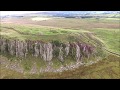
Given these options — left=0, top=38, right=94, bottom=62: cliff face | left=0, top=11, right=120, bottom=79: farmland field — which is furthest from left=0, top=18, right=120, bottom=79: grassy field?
left=0, top=38, right=94, bottom=62: cliff face

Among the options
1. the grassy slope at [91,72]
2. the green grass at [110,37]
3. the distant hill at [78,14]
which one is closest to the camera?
the grassy slope at [91,72]

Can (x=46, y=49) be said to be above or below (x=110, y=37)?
below

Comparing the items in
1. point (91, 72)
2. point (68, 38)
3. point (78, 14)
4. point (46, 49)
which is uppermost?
point (78, 14)

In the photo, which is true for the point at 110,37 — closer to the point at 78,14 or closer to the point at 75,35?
the point at 75,35

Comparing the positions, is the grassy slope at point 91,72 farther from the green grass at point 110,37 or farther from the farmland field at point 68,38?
the green grass at point 110,37

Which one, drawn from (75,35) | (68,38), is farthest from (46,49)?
(75,35)

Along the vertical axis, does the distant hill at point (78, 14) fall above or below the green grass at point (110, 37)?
above

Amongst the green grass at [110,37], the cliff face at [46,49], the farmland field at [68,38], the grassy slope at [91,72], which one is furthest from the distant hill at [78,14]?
the grassy slope at [91,72]

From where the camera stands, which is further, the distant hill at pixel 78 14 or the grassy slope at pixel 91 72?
the distant hill at pixel 78 14
